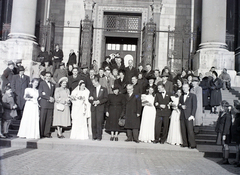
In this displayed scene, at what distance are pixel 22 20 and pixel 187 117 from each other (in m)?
9.88

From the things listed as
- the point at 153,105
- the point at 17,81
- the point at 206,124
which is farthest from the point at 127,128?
the point at 17,81

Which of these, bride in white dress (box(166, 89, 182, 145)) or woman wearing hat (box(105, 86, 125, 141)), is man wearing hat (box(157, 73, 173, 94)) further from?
woman wearing hat (box(105, 86, 125, 141))

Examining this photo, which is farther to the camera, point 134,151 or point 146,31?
point 146,31

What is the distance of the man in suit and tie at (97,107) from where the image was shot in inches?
396

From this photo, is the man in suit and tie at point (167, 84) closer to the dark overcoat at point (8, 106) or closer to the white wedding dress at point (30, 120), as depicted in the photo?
the white wedding dress at point (30, 120)

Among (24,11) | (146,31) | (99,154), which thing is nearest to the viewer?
(99,154)

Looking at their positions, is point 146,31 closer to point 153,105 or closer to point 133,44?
point 133,44

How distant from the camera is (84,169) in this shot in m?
6.54

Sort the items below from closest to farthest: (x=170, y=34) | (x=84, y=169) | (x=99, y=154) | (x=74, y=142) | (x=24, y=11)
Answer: (x=84, y=169) → (x=99, y=154) → (x=74, y=142) → (x=24, y=11) → (x=170, y=34)

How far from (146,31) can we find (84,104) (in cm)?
773

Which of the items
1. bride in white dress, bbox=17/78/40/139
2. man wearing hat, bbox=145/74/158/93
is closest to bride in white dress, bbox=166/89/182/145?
man wearing hat, bbox=145/74/158/93

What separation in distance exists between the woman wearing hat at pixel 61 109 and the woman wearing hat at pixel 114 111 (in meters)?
1.39

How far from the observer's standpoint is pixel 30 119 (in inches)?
383

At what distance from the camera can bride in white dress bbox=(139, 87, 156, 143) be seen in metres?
10.2
